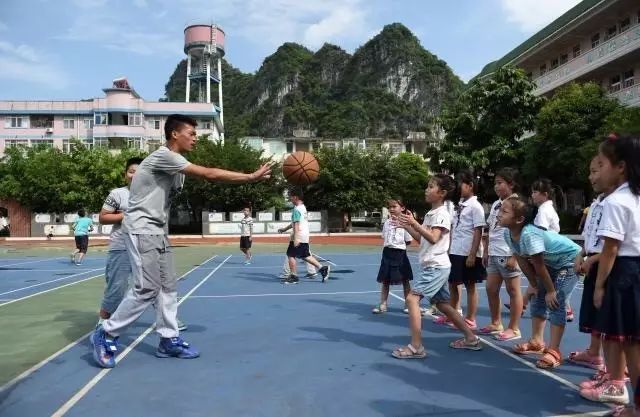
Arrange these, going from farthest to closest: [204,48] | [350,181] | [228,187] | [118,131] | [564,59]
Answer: [204,48] < [118,131] < [350,181] < [228,187] < [564,59]

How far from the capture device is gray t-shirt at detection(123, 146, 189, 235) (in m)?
4.56

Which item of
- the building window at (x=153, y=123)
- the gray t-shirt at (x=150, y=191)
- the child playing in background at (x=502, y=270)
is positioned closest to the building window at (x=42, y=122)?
the building window at (x=153, y=123)

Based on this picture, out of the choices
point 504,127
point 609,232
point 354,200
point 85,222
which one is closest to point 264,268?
point 85,222

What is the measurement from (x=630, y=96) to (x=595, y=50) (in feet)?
13.1

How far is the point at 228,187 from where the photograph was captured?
35094 millimetres

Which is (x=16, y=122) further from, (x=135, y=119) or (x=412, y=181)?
(x=412, y=181)

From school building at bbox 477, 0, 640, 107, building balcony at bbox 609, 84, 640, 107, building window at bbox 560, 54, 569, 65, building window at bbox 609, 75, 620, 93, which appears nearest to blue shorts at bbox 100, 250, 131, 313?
building balcony at bbox 609, 84, 640, 107

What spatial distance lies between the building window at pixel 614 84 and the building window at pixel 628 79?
0.35m

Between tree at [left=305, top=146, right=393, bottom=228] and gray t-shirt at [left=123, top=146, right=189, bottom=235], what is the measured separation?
3318cm

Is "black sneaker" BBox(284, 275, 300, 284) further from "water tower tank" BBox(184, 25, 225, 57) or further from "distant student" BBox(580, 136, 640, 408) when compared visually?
"water tower tank" BBox(184, 25, 225, 57)

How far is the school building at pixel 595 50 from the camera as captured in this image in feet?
75.3

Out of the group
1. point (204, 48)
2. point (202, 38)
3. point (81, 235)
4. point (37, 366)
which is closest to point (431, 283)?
point (37, 366)

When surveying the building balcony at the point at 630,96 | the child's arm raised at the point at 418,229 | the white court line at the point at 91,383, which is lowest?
the white court line at the point at 91,383

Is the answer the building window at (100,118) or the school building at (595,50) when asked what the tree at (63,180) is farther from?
the school building at (595,50)
